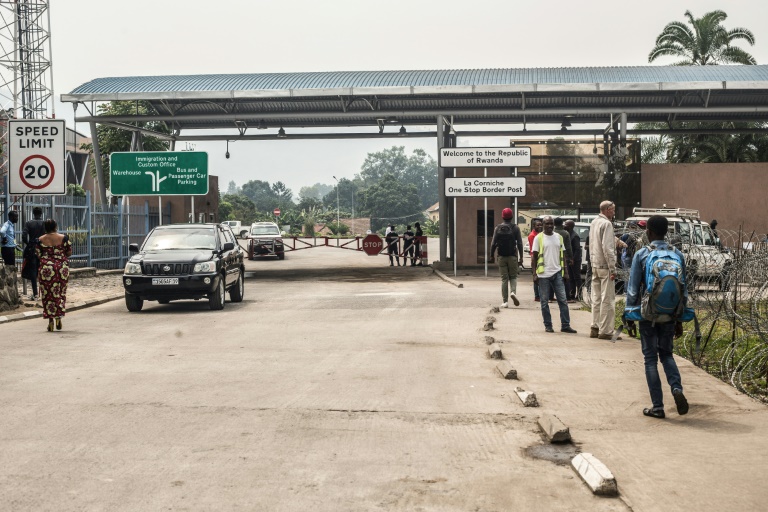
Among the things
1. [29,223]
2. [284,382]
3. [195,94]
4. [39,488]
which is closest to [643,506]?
[39,488]

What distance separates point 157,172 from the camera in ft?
107

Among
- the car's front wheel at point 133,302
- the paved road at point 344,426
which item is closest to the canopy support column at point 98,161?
the car's front wheel at point 133,302

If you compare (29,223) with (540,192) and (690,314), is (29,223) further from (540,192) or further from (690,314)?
(540,192)

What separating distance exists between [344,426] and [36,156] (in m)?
12.8

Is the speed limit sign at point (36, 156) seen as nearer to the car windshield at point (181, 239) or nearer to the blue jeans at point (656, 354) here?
the car windshield at point (181, 239)

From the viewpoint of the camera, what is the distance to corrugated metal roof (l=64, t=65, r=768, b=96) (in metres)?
32.8

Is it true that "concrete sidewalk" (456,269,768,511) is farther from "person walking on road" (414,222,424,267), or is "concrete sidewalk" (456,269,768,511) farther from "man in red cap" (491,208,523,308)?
"person walking on road" (414,222,424,267)

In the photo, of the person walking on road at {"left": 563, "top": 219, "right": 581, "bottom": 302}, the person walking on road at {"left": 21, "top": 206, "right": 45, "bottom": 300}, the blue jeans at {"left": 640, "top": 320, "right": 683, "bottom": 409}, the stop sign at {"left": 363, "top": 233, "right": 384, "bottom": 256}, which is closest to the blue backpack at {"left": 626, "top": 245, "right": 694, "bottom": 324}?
the blue jeans at {"left": 640, "top": 320, "right": 683, "bottom": 409}

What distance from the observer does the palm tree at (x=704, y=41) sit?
43.7 m

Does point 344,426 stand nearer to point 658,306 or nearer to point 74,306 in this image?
point 658,306

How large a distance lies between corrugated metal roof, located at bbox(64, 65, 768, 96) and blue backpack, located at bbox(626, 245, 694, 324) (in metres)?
24.3

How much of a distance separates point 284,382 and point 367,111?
25.6 m

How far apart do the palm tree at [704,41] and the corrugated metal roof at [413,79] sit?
30.0ft

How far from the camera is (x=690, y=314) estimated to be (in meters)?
7.88
